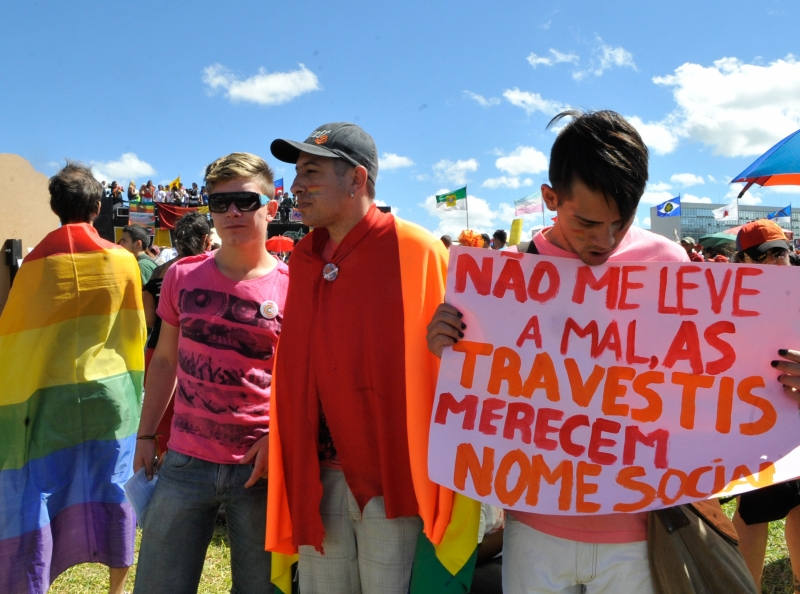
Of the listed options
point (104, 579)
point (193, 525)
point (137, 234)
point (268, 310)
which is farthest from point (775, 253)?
point (137, 234)

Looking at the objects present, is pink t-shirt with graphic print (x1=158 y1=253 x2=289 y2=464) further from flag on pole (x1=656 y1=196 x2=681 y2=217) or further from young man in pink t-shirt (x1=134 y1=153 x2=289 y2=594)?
flag on pole (x1=656 y1=196 x2=681 y2=217)

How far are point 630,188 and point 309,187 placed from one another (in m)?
0.96

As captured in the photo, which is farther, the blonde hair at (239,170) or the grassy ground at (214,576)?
the grassy ground at (214,576)

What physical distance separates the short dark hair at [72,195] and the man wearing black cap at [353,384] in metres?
1.59

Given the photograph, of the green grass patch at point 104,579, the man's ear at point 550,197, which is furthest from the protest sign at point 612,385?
the green grass patch at point 104,579

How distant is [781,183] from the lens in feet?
A: 15.1

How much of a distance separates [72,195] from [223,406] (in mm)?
1581

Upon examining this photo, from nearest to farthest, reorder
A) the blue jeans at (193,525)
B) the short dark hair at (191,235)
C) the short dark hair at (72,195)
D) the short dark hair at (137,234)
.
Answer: the blue jeans at (193,525) → the short dark hair at (72,195) → the short dark hair at (191,235) → the short dark hair at (137,234)

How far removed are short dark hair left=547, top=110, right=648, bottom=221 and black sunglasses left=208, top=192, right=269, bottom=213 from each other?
1.22 metres

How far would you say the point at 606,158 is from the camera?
59.4 inches

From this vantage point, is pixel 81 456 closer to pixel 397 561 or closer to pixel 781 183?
pixel 397 561

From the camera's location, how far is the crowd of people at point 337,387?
1.64m

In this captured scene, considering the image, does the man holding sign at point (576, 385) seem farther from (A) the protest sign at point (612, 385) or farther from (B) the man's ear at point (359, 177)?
(B) the man's ear at point (359, 177)

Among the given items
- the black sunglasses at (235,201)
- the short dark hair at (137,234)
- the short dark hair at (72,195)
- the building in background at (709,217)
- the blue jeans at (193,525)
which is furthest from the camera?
the building in background at (709,217)
